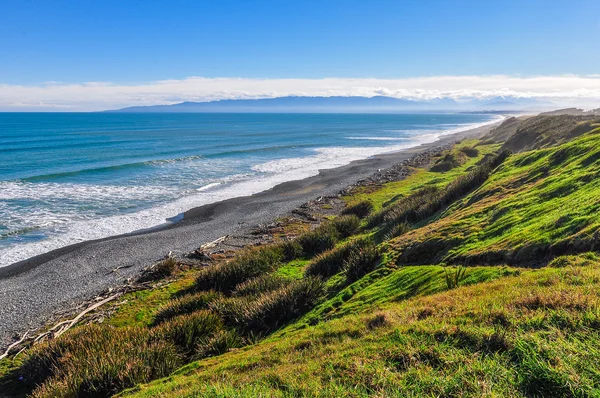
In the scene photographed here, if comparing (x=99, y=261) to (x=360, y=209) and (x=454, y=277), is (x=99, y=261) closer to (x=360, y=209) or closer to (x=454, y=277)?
(x=360, y=209)

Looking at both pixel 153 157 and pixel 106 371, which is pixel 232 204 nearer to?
pixel 106 371

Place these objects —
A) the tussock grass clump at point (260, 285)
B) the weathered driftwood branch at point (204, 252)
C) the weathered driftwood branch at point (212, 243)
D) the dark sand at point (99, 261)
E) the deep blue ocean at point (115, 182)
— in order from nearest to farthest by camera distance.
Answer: the tussock grass clump at point (260, 285) → the dark sand at point (99, 261) → the weathered driftwood branch at point (204, 252) → the weathered driftwood branch at point (212, 243) → the deep blue ocean at point (115, 182)

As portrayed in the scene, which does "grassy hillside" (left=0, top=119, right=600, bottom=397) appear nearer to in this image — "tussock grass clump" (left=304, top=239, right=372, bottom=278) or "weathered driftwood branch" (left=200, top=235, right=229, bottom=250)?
"tussock grass clump" (left=304, top=239, right=372, bottom=278)

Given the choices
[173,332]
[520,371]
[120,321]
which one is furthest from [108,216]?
[520,371]

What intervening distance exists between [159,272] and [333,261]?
22.7ft

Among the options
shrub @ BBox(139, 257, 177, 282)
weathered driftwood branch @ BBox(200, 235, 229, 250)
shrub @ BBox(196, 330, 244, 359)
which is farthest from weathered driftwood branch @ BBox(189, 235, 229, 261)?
shrub @ BBox(196, 330, 244, 359)

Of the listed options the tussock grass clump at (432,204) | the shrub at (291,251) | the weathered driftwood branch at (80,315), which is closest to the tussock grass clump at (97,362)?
the weathered driftwood branch at (80,315)

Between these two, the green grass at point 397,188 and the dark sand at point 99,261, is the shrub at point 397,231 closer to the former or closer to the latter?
the green grass at point 397,188

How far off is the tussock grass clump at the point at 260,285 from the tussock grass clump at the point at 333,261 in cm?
99

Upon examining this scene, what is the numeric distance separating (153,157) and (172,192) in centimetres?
2405

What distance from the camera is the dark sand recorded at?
12.8m

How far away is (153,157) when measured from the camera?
54281 mm

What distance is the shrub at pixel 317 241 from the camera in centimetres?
1484

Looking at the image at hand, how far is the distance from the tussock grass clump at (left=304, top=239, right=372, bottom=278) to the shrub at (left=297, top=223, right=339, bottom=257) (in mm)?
2849
